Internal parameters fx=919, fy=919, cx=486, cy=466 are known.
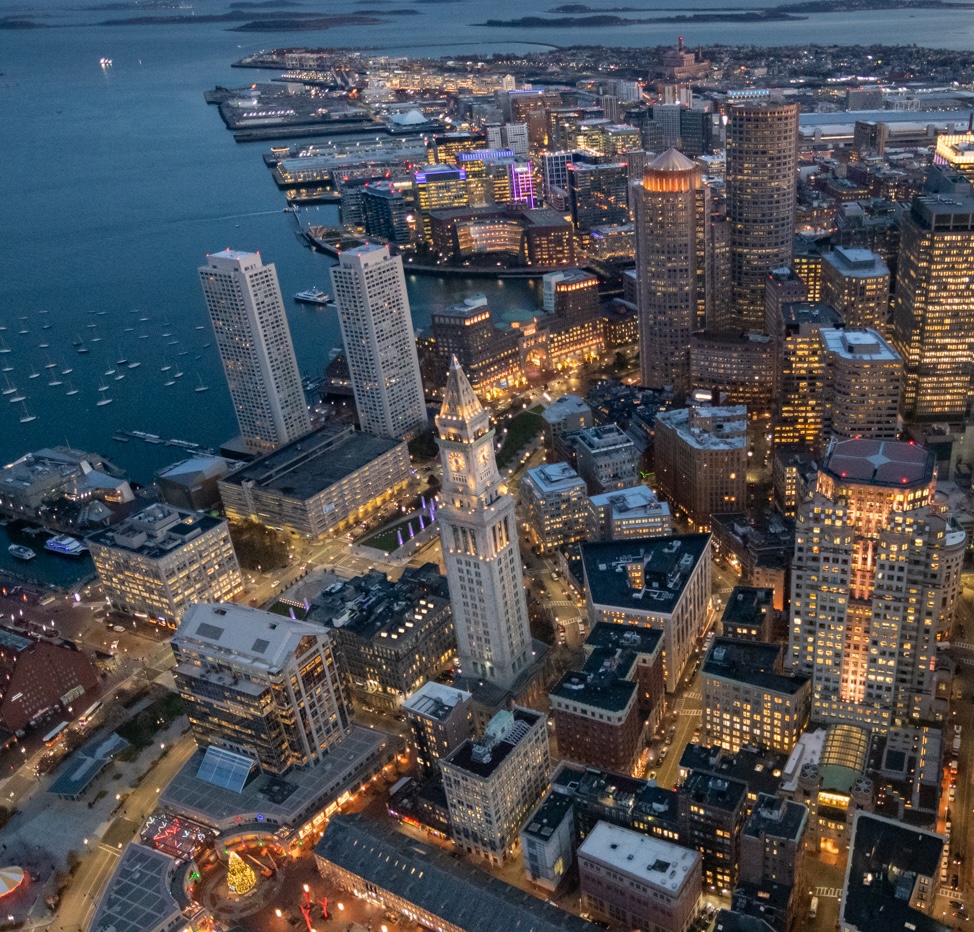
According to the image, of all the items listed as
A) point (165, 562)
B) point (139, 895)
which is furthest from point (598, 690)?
point (165, 562)

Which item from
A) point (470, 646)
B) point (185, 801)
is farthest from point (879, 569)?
point (185, 801)

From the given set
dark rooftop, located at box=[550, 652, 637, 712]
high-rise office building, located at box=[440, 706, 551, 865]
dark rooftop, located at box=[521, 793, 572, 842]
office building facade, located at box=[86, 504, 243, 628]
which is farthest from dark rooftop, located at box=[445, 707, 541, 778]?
office building facade, located at box=[86, 504, 243, 628]

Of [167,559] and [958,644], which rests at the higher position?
[167,559]

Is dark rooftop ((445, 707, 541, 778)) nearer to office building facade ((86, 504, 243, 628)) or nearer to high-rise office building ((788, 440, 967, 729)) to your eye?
high-rise office building ((788, 440, 967, 729))

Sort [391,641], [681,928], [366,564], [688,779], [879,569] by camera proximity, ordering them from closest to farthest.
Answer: [681,928], [688,779], [879,569], [391,641], [366,564]

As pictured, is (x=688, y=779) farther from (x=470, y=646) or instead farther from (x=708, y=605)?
(x=708, y=605)
